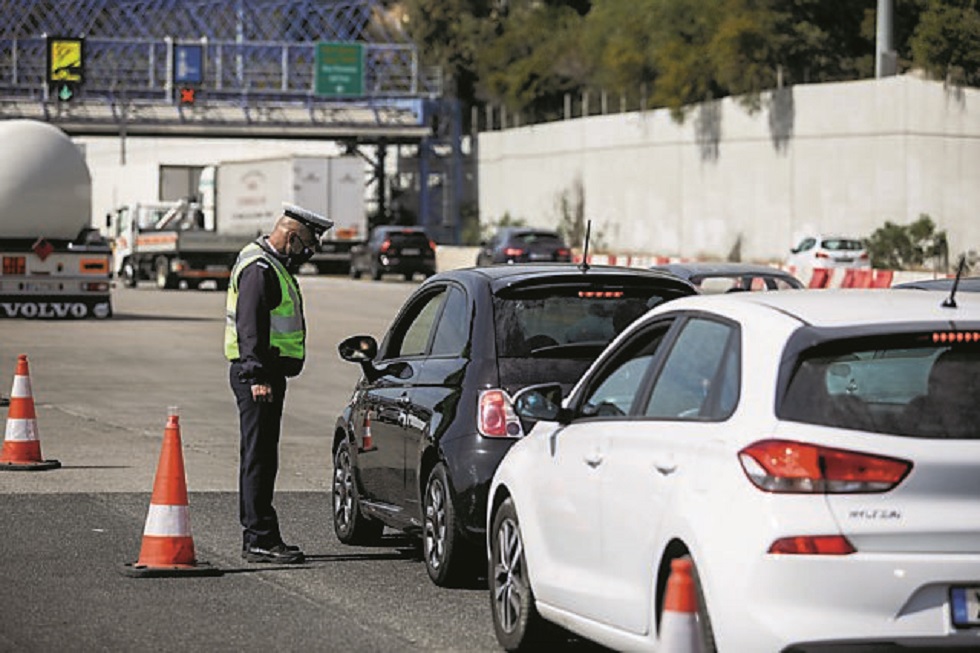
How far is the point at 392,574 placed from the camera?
12.0 meters

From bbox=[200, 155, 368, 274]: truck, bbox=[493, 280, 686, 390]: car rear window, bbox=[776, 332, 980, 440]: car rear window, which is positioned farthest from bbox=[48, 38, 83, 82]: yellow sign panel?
bbox=[776, 332, 980, 440]: car rear window

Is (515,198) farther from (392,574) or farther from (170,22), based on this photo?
(392,574)

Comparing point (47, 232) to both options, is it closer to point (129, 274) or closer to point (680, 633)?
point (129, 274)

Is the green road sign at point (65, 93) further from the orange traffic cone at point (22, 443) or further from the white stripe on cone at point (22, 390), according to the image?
the white stripe on cone at point (22, 390)

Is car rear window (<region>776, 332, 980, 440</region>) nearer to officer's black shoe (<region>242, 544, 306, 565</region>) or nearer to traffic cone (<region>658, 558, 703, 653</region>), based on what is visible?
traffic cone (<region>658, 558, 703, 653</region>)

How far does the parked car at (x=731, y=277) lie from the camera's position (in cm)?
2520

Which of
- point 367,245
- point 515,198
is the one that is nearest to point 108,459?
point 367,245

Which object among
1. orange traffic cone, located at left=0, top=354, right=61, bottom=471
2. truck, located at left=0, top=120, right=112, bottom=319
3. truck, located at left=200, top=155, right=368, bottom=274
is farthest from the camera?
truck, located at left=200, top=155, right=368, bottom=274

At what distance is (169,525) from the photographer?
1161cm

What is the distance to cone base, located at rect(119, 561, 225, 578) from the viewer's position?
456 inches

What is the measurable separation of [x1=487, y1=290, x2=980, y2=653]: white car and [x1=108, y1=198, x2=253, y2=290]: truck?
49.5 metres

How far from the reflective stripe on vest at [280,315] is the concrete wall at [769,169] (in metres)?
41.1

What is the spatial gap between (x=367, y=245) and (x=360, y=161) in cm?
645

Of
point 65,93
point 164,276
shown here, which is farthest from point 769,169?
point 65,93
